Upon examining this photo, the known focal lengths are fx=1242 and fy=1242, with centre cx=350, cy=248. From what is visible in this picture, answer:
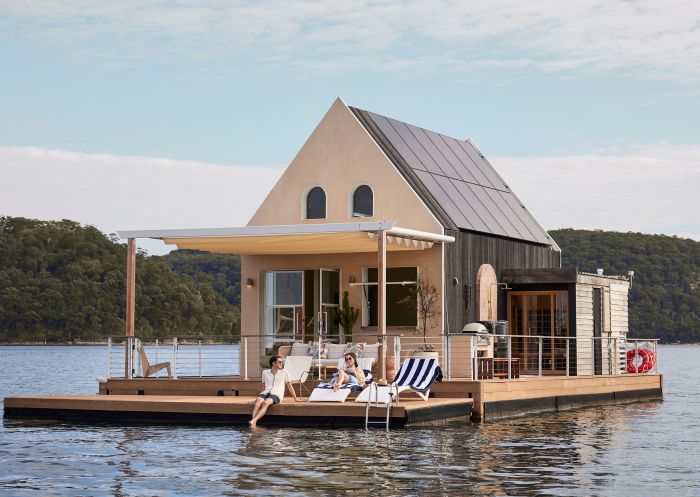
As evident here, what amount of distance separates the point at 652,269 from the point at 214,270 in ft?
105

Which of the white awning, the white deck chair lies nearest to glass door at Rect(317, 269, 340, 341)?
the white awning

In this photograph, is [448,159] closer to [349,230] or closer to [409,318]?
→ [409,318]

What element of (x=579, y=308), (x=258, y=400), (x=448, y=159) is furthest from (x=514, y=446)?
(x=448, y=159)

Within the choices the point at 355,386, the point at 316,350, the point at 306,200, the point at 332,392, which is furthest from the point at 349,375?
the point at 306,200

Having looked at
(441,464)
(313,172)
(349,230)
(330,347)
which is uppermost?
(313,172)

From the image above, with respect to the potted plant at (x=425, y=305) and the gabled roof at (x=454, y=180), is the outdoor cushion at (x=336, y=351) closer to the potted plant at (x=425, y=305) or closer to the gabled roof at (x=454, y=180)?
the potted plant at (x=425, y=305)

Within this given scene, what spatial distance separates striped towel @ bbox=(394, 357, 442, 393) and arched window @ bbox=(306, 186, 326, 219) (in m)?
6.99

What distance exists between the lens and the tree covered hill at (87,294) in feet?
281

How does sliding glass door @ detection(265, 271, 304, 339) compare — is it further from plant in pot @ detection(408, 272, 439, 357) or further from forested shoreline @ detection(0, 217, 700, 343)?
forested shoreline @ detection(0, 217, 700, 343)

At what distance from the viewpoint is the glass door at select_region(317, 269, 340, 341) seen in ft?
86.5

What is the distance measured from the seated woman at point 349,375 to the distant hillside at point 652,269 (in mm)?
57651

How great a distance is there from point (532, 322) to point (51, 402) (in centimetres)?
1127

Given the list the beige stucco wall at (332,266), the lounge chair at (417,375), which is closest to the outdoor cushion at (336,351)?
the beige stucco wall at (332,266)

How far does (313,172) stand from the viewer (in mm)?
26984
